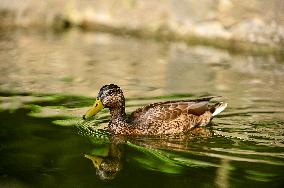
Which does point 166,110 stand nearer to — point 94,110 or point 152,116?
point 152,116

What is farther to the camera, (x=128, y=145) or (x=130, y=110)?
(x=130, y=110)

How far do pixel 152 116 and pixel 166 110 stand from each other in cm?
22

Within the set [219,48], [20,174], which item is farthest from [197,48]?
[20,174]

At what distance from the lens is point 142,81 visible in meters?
12.9

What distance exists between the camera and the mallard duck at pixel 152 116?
29.3 feet

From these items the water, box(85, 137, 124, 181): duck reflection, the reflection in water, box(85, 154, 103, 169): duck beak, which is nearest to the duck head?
the water

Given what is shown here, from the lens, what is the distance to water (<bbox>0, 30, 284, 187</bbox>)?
7238mm

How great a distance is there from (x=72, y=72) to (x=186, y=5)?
21.8 feet

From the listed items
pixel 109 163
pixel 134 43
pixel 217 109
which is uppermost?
pixel 134 43

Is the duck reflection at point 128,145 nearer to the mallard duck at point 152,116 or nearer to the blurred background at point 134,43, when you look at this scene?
the mallard duck at point 152,116

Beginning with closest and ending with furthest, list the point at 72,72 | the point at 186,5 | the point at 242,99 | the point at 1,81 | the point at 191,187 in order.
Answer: the point at 191,187
the point at 242,99
the point at 1,81
the point at 72,72
the point at 186,5

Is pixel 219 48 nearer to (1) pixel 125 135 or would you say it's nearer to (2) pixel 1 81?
(2) pixel 1 81

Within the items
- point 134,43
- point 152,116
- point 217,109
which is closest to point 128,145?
point 152,116

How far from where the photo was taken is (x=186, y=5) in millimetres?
19500
